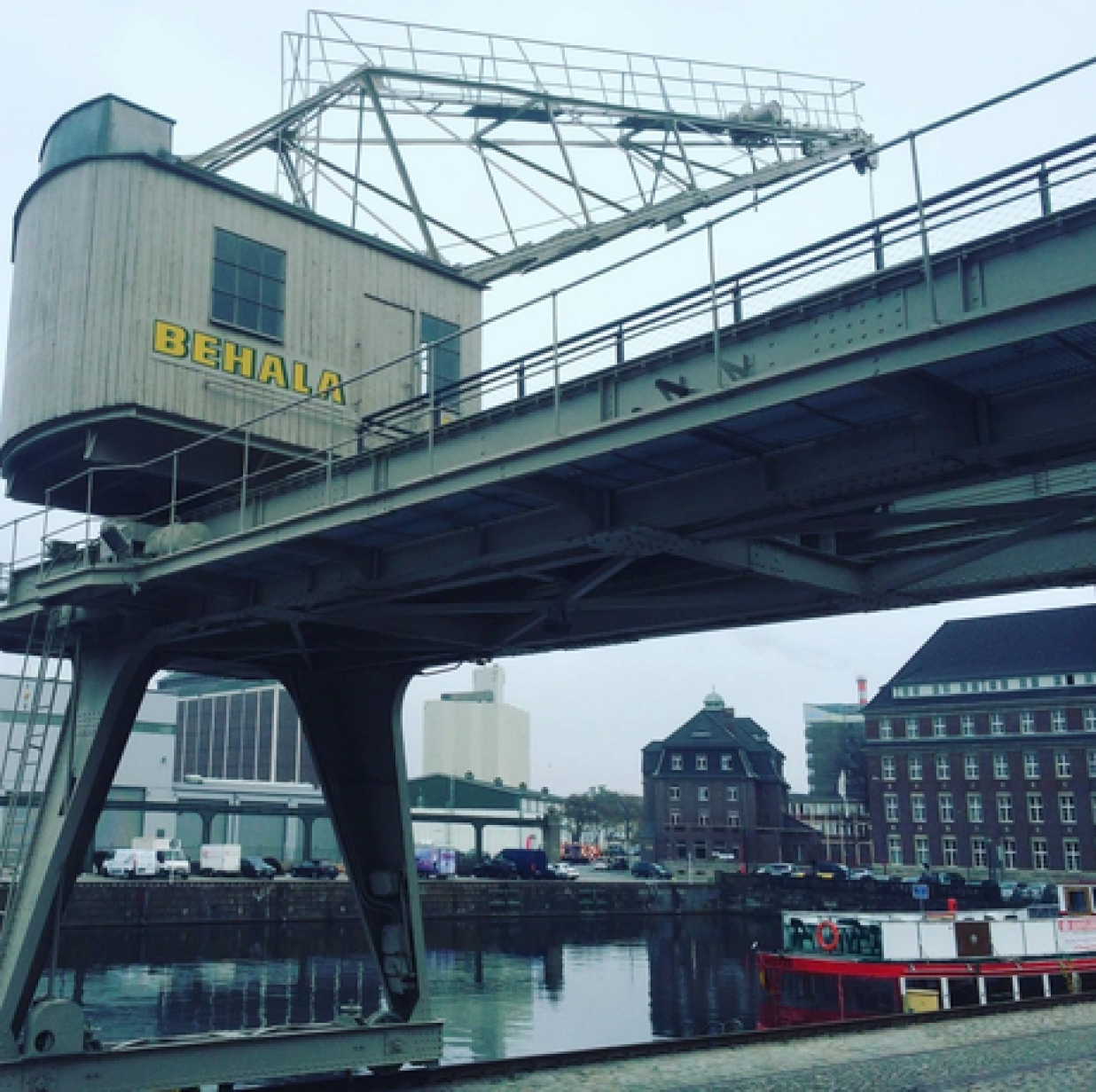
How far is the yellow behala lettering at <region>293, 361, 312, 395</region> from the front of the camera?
73.8 ft

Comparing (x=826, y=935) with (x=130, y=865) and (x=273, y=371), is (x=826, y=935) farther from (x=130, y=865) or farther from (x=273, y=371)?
(x=130, y=865)

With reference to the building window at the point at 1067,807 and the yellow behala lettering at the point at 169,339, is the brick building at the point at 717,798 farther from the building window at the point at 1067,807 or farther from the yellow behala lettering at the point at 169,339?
the yellow behala lettering at the point at 169,339

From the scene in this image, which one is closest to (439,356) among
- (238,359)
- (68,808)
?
(238,359)

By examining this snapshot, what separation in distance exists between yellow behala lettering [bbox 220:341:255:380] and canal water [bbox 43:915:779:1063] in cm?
1354

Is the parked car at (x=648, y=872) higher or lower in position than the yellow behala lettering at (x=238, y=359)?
lower

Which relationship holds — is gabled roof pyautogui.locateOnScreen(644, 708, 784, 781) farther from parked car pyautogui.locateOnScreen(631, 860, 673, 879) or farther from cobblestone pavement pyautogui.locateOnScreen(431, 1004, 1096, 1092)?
cobblestone pavement pyautogui.locateOnScreen(431, 1004, 1096, 1092)

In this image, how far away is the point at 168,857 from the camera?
69.6m

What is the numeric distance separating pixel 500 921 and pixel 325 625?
2118 inches

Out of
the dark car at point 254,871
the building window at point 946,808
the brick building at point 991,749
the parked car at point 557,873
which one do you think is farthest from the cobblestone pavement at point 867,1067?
the building window at point 946,808

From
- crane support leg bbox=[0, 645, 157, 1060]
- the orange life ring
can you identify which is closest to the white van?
the orange life ring

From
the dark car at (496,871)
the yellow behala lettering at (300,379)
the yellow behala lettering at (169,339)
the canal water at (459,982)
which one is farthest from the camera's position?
the dark car at (496,871)

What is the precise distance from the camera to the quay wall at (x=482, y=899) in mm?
58281

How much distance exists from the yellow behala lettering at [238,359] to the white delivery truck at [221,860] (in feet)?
177

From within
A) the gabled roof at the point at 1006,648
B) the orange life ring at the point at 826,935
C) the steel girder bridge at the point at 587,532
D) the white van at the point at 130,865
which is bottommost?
the orange life ring at the point at 826,935
